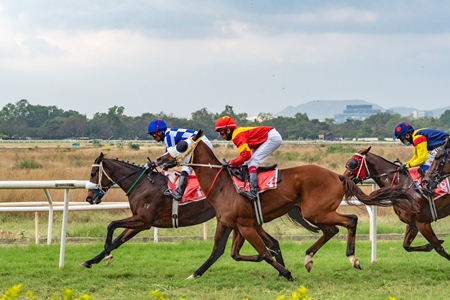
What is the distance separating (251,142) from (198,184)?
80 centimetres

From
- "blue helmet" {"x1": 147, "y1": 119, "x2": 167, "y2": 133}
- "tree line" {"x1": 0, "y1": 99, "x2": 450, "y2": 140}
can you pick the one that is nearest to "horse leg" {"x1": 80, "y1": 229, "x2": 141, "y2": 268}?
"blue helmet" {"x1": 147, "y1": 119, "x2": 167, "y2": 133}

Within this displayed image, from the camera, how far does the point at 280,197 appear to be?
23.2 feet

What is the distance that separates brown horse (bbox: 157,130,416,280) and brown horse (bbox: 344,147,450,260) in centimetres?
72

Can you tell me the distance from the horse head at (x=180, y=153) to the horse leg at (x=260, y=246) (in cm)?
87

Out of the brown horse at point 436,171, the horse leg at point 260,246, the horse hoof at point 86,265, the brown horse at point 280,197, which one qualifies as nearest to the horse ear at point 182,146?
the brown horse at point 280,197

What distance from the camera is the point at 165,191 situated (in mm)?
7738

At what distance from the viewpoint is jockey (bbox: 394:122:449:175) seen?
8180 millimetres

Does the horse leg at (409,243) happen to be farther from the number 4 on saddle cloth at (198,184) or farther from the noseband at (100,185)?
the noseband at (100,185)

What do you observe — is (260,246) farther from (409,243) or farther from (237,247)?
(409,243)

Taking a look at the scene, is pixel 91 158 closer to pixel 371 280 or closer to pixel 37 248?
pixel 37 248

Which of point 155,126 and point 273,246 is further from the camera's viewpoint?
point 155,126

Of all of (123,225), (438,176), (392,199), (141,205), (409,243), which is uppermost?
(438,176)

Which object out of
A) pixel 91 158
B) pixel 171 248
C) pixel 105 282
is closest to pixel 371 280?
pixel 105 282

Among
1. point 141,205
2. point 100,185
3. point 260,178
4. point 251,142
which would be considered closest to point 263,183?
point 260,178
